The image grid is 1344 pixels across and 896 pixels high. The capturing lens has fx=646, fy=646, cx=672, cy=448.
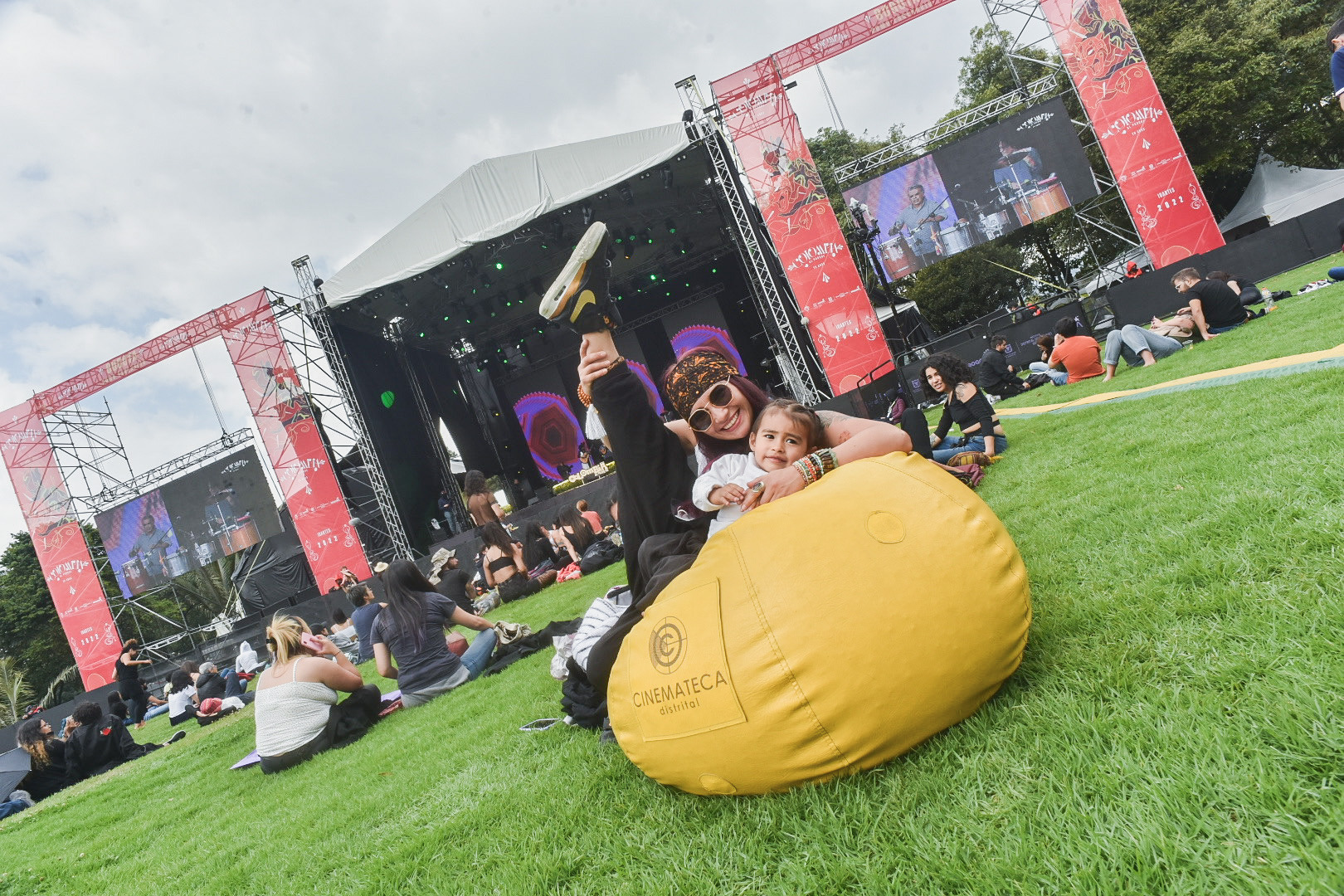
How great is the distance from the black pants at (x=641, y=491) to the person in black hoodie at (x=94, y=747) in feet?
29.1

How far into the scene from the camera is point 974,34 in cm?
2666

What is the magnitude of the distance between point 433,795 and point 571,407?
16400 mm

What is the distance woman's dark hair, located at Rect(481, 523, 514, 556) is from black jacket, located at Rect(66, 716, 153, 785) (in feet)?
16.6

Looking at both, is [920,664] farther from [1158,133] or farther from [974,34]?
[974,34]

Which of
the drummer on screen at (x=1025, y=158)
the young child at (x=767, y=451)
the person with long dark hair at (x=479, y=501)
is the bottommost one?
the young child at (x=767, y=451)

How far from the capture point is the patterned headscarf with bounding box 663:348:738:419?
2.55 m

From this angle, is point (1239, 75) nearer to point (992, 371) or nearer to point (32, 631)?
point (992, 371)

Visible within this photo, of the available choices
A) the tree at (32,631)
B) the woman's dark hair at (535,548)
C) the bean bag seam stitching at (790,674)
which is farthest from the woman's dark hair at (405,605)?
the tree at (32,631)

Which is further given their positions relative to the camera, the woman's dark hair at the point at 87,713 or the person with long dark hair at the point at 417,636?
the woman's dark hair at the point at 87,713

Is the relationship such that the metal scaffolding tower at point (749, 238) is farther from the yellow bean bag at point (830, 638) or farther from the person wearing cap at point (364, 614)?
the yellow bean bag at point (830, 638)

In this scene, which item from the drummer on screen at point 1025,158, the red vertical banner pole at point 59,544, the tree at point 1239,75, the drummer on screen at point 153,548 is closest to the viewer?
the drummer on screen at point 1025,158

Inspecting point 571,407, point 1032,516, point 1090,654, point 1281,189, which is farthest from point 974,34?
point 1090,654

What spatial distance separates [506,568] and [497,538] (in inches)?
20.6

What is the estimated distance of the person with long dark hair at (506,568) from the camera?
10.2m
